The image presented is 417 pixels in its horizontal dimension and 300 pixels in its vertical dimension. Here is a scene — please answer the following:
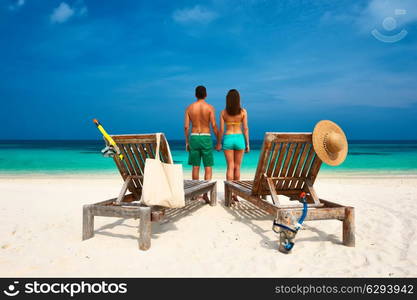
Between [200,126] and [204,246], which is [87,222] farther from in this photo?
[200,126]

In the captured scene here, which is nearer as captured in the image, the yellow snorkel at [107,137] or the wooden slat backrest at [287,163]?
the yellow snorkel at [107,137]

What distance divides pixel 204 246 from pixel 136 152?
4.75ft

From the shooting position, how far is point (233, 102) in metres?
5.30

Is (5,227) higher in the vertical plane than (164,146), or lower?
lower

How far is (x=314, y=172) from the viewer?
3961 mm

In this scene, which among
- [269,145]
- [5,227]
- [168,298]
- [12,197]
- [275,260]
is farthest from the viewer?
[12,197]

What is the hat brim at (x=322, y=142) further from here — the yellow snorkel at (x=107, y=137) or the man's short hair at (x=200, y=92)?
the man's short hair at (x=200, y=92)

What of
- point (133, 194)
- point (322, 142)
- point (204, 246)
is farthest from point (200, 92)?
point (204, 246)

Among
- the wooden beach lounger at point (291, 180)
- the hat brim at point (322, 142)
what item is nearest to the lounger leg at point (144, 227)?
the wooden beach lounger at point (291, 180)

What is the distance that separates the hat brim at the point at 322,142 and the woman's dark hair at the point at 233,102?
196cm

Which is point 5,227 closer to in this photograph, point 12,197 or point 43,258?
point 43,258

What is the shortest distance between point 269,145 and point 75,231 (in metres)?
2.84

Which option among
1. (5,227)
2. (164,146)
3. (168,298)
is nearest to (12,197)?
(5,227)

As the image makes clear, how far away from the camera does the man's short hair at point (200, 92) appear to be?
18.1 feet
